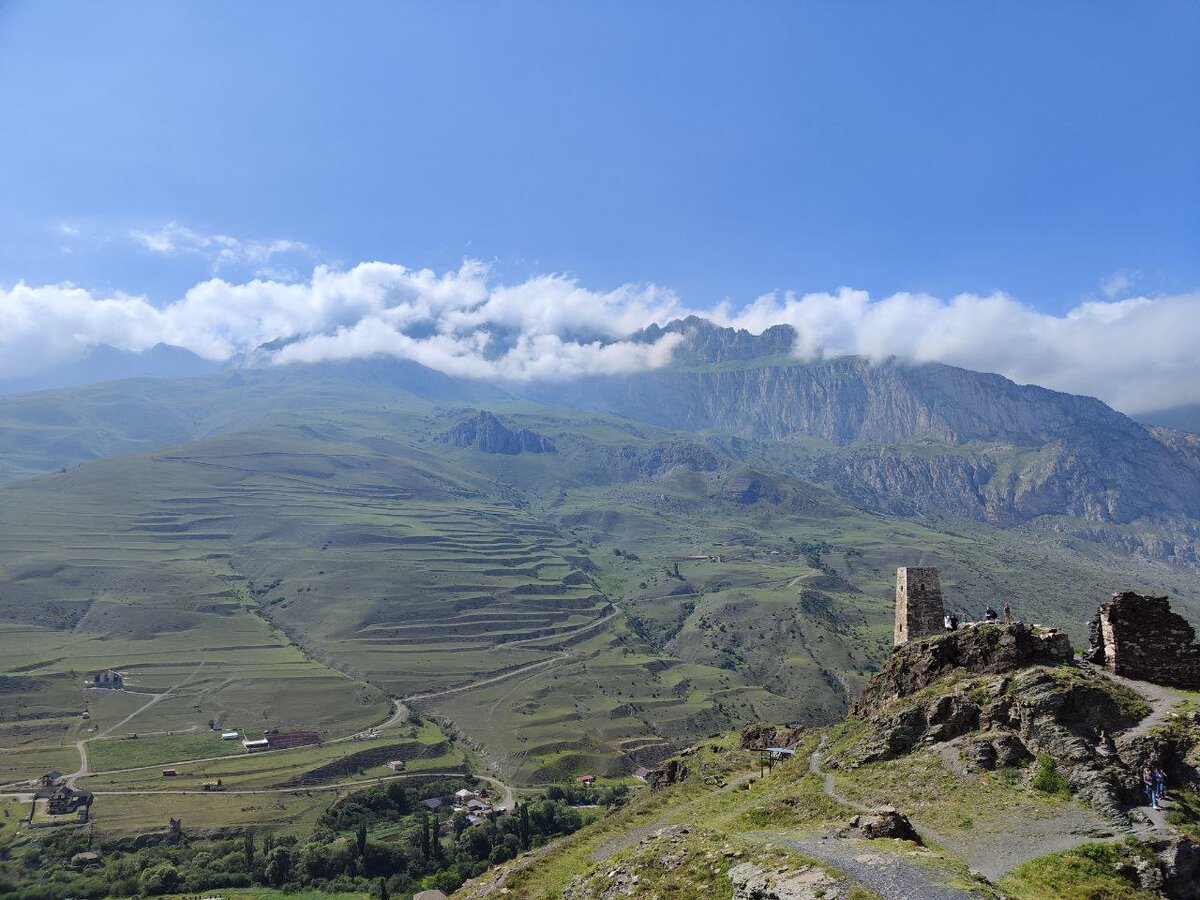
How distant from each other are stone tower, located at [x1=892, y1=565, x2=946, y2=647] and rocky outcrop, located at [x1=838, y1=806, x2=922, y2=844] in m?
21.3

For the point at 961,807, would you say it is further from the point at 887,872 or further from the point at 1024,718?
the point at 887,872

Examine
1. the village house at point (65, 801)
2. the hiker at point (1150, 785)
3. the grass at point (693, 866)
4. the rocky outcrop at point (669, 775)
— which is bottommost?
the village house at point (65, 801)

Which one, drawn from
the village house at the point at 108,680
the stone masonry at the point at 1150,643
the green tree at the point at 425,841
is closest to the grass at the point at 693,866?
the stone masonry at the point at 1150,643

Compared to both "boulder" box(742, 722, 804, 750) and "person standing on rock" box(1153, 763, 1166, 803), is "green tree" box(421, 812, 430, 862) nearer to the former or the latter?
"boulder" box(742, 722, 804, 750)

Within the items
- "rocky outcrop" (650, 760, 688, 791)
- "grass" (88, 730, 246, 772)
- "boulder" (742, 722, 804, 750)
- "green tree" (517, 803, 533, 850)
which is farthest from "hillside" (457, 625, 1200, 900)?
"grass" (88, 730, 246, 772)

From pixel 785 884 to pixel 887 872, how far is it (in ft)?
9.95

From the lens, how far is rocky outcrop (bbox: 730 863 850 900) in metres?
22.5

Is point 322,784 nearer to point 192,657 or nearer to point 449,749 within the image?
point 449,749

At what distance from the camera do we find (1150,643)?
34938 mm

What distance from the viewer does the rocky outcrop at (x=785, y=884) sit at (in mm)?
22484

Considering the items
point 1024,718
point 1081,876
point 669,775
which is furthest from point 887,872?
point 669,775

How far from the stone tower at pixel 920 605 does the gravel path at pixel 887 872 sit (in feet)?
77.8

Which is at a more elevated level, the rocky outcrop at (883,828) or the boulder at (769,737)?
the rocky outcrop at (883,828)

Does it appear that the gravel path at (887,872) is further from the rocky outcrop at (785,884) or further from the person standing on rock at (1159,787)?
the person standing on rock at (1159,787)
